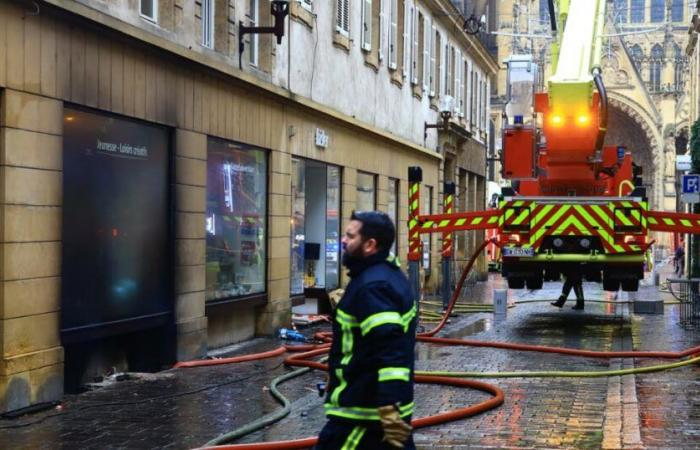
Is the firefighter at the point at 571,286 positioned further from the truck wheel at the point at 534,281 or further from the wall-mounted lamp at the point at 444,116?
the wall-mounted lamp at the point at 444,116

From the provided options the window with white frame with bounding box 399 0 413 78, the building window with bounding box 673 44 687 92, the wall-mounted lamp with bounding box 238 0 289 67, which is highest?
the building window with bounding box 673 44 687 92

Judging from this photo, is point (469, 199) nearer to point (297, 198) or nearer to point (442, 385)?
point (297, 198)

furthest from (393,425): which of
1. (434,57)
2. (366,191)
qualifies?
(434,57)

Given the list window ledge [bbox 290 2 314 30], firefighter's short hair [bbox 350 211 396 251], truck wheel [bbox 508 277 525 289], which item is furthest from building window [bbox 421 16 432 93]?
firefighter's short hair [bbox 350 211 396 251]

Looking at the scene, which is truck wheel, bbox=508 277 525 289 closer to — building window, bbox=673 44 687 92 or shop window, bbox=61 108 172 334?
shop window, bbox=61 108 172 334

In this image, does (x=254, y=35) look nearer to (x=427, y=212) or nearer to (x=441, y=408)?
(x=441, y=408)

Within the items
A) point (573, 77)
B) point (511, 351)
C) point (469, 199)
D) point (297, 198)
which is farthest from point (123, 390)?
point (469, 199)

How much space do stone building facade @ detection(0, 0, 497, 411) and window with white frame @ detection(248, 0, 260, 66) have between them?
0.11ft

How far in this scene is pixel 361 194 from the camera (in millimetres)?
21031

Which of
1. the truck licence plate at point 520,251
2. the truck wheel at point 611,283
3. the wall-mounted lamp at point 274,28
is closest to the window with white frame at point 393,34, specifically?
the truck licence plate at point 520,251

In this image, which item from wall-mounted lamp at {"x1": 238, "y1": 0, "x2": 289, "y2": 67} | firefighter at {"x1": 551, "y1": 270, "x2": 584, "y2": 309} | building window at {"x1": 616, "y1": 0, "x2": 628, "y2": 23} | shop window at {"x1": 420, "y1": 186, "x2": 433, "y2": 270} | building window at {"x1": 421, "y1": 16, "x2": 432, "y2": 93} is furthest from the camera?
building window at {"x1": 616, "y1": 0, "x2": 628, "y2": 23}

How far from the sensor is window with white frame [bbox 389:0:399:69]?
23317 millimetres

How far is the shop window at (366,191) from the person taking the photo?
20.9 m

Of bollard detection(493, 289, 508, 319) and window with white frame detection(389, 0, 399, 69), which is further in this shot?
window with white frame detection(389, 0, 399, 69)
